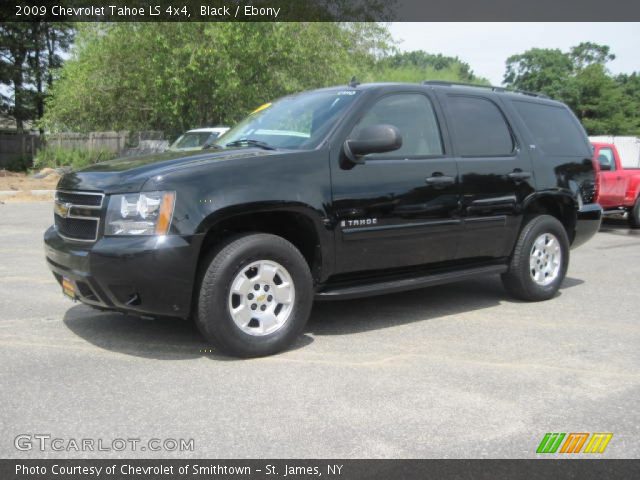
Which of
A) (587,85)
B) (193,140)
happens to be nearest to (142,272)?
(193,140)

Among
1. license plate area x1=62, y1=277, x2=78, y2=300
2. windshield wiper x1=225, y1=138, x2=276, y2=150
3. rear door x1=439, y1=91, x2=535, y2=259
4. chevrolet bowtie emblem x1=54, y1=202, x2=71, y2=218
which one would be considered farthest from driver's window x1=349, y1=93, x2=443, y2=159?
license plate area x1=62, y1=277, x2=78, y2=300

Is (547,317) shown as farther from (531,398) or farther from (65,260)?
(65,260)

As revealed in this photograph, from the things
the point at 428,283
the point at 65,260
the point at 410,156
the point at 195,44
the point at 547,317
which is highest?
the point at 195,44

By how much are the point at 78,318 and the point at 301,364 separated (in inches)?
84.0

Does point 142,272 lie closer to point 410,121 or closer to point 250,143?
point 250,143

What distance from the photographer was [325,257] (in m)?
4.87

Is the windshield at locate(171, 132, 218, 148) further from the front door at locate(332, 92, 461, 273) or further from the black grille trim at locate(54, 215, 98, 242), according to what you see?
the black grille trim at locate(54, 215, 98, 242)

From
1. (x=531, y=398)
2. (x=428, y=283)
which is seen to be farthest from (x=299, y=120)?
(x=531, y=398)

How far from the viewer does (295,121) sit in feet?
17.8

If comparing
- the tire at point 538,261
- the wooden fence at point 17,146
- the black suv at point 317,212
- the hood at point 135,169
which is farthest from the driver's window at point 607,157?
the wooden fence at point 17,146

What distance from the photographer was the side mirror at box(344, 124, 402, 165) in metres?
4.82

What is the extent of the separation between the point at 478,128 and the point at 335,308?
2081 millimetres
